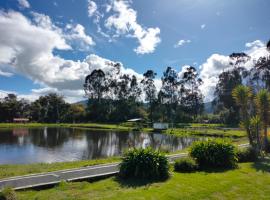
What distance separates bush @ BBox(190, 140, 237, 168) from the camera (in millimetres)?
10320

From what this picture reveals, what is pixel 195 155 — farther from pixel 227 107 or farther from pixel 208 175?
pixel 227 107

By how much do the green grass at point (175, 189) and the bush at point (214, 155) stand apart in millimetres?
1306

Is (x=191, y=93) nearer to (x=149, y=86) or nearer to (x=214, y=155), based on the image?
(x=149, y=86)

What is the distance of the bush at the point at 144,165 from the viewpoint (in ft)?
27.4

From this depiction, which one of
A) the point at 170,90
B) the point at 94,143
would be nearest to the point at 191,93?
the point at 170,90

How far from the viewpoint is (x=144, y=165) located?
8398 millimetres

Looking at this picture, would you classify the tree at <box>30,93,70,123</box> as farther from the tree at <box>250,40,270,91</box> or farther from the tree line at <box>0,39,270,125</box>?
the tree at <box>250,40,270,91</box>

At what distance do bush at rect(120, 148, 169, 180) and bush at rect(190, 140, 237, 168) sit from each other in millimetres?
2380

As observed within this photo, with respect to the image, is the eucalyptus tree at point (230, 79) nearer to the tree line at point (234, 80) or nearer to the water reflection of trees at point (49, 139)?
the tree line at point (234, 80)

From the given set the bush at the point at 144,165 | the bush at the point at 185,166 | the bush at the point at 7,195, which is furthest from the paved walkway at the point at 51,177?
the bush at the point at 185,166

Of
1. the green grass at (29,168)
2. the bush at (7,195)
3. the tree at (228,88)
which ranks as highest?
the tree at (228,88)

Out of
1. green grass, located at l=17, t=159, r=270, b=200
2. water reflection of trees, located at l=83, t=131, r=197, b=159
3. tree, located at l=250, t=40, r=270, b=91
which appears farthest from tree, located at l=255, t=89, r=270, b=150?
tree, located at l=250, t=40, r=270, b=91

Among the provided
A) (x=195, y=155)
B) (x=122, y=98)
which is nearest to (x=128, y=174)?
(x=195, y=155)

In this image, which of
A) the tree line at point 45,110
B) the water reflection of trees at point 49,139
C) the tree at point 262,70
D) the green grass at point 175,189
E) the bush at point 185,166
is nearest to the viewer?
the green grass at point 175,189
